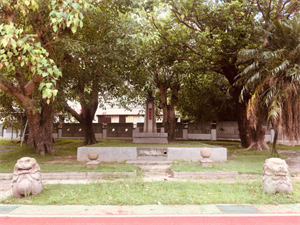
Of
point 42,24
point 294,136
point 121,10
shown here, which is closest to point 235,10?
point 121,10

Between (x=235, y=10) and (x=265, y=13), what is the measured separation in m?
1.65

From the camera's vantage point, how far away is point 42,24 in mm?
10703

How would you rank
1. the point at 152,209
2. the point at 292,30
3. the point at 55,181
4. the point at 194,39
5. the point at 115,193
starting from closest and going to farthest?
the point at 152,209 → the point at 115,193 → the point at 55,181 → the point at 292,30 → the point at 194,39

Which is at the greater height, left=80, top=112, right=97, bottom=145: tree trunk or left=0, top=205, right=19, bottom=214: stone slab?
left=80, top=112, right=97, bottom=145: tree trunk

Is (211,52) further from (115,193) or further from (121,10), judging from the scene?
(115,193)

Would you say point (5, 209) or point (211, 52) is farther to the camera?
point (211, 52)

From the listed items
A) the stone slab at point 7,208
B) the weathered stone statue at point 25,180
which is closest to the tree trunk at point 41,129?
the weathered stone statue at point 25,180

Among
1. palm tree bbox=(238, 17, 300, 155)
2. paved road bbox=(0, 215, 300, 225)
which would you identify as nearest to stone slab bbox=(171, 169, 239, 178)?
palm tree bbox=(238, 17, 300, 155)

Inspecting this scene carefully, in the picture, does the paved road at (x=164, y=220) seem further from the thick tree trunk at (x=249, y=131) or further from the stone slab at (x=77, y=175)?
the thick tree trunk at (x=249, y=131)

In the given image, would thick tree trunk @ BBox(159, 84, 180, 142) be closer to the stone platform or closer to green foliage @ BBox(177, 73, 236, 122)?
green foliage @ BBox(177, 73, 236, 122)

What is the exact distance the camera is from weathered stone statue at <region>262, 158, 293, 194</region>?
20.6 feet

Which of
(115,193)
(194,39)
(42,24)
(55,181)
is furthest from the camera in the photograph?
(194,39)

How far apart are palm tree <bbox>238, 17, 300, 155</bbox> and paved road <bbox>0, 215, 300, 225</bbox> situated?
626cm

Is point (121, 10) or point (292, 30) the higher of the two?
point (121, 10)
